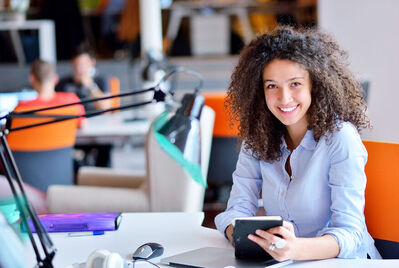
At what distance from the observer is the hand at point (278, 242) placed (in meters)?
1.56

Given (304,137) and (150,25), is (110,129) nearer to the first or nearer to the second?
(150,25)

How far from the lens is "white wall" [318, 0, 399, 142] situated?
541 centimetres

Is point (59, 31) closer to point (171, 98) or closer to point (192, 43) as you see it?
point (192, 43)

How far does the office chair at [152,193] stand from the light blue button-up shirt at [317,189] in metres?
0.97

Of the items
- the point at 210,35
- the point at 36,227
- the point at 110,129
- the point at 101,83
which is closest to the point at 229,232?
the point at 36,227

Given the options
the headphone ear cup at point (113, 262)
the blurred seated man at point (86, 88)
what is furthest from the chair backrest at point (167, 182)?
the blurred seated man at point (86, 88)

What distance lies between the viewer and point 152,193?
307 cm

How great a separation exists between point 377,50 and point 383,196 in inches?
158

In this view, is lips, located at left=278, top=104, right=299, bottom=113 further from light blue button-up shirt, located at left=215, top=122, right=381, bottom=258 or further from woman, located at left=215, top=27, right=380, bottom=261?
light blue button-up shirt, located at left=215, top=122, right=381, bottom=258

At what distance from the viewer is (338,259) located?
1643 millimetres

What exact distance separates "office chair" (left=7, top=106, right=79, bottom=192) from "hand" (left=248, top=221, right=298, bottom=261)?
231 centimetres

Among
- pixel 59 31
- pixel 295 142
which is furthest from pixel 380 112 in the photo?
pixel 59 31

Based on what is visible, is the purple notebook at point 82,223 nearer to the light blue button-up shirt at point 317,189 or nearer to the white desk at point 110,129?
the light blue button-up shirt at point 317,189

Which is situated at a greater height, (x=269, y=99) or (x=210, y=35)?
(x=269, y=99)
